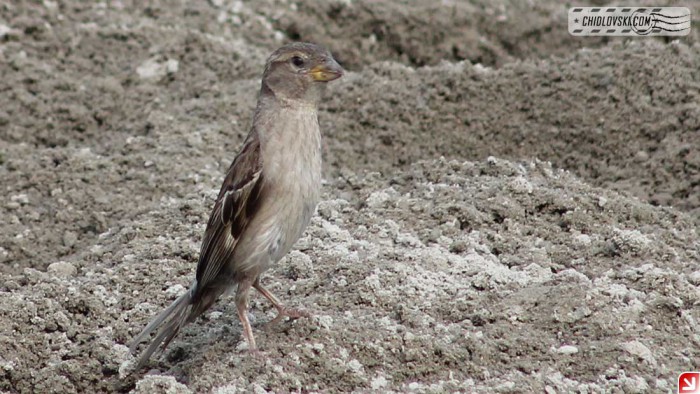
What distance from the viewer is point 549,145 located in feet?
24.6

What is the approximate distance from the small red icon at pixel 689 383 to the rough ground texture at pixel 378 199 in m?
0.08

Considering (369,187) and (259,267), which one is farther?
(369,187)

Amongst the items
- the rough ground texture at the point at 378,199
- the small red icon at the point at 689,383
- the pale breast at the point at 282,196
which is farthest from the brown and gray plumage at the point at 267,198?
the small red icon at the point at 689,383

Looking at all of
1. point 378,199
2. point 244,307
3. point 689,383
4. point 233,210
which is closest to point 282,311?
point 244,307

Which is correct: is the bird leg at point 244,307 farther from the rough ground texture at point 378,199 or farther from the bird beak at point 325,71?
the bird beak at point 325,71

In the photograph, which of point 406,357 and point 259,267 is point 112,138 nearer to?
point 259,267

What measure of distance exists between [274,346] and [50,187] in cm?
296

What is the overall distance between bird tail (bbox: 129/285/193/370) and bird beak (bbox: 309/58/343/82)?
122 cm

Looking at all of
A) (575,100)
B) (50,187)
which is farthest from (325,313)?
(575,100)

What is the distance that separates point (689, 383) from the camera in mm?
4660

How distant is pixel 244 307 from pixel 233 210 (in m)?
0.48

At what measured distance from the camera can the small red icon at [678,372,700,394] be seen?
182 inches

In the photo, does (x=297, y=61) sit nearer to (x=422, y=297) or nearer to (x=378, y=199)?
(x=422, y=297)

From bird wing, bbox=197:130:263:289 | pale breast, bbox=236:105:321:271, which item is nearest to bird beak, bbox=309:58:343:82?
pale breast, bbox=236:105:321:271
